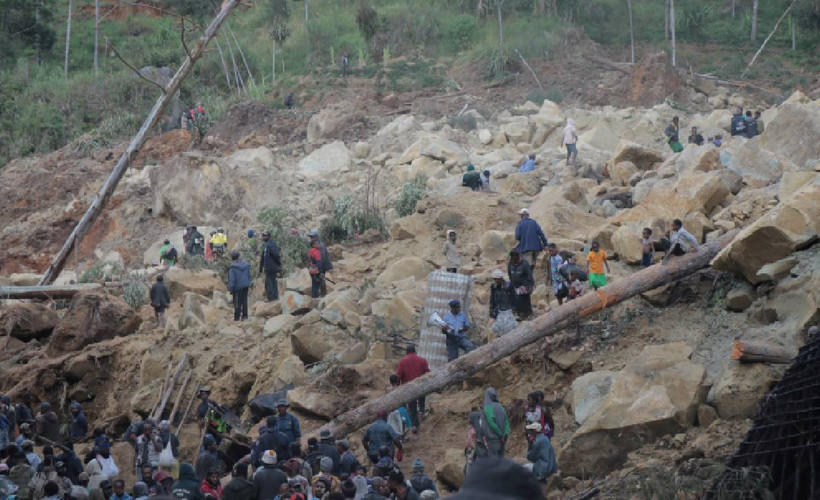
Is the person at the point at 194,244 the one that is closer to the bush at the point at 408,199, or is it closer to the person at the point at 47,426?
the bush at the point at 408,199

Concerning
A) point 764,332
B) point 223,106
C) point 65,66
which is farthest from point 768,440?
point 65,66

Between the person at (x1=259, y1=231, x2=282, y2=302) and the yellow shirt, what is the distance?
4861mm

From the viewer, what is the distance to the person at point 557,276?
510 inches

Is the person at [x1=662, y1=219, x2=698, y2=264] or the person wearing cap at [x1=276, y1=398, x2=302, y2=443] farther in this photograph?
the person at [x1=662, y1=219, x2=698, y2=264]

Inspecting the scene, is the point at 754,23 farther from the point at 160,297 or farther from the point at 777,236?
the point at 777,236

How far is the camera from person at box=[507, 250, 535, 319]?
42.2ft

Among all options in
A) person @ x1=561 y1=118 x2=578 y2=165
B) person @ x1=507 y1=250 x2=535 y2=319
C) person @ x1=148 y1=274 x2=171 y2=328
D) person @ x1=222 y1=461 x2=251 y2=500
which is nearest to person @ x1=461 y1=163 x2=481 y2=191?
person @ x1=561 y1=118 x2=578 y2=165

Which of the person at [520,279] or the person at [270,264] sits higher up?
the person at [520,279]

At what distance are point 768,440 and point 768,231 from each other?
4252 mm

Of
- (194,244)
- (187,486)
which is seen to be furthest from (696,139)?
(187,486)

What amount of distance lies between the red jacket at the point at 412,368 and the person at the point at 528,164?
1033cm

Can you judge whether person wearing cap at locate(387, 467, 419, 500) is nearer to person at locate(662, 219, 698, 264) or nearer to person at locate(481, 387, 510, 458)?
person at locate(481, 387, 510, 458)

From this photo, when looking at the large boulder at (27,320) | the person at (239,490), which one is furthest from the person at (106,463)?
the large boulder at (27,320)

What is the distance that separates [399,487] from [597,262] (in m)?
5.51
